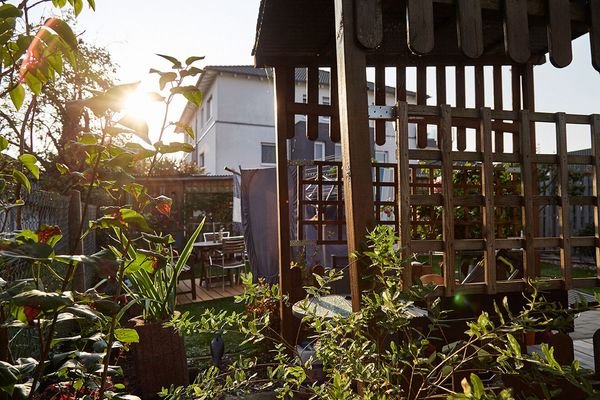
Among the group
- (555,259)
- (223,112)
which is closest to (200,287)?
(555,259)

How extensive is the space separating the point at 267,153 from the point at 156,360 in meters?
15.6

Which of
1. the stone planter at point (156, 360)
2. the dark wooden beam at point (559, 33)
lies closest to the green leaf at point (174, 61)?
the dark wooden beam at point (559, 33)

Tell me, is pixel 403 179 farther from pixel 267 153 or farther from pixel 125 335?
Answer: pixel 267 153

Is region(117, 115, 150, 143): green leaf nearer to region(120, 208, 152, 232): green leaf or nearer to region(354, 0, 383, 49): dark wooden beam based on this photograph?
region(120, 208, 152, 232): green leaf

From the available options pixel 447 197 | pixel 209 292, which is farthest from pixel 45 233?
pixel 209 292

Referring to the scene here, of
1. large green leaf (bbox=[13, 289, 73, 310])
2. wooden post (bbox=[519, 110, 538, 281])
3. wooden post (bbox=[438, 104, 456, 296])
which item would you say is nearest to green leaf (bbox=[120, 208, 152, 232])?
large green leaf (bbox=[13, 289, 73, 310])

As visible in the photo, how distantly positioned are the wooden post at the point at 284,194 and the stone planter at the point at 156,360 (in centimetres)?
84

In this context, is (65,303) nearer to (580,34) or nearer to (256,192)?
(580,34)

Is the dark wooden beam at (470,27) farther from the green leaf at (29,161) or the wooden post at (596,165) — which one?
the green leaf at (29,161)

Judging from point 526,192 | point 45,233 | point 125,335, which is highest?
point 526,192

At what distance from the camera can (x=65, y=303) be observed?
0.87 metres

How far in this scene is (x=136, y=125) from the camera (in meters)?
1.07

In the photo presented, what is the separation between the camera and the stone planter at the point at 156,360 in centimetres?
281

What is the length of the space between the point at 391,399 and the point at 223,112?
1675cm
